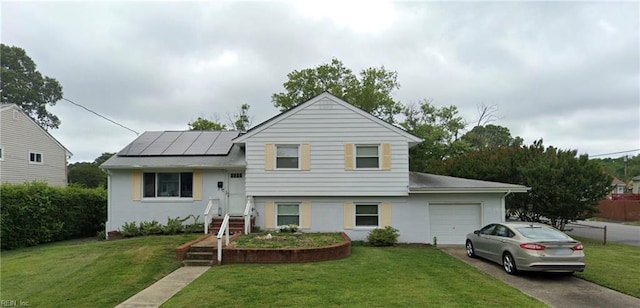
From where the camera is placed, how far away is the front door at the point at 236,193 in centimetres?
1684

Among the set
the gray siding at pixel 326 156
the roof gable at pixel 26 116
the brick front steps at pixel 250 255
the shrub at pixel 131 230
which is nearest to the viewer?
the brick front steps at pixel 250 255

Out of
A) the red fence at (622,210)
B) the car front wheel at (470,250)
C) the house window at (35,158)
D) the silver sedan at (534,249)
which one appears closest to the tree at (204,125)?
the house window at (35,158)

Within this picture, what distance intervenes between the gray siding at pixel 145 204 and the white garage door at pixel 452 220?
9.28 metres

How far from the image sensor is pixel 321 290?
815cm

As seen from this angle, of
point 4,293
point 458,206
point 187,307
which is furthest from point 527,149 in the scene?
point 4,293

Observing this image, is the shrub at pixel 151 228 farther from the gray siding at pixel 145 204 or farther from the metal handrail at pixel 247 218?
the metal handrail at pixel 247 218

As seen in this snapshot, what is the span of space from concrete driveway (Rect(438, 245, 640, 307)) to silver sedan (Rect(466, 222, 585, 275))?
32 centimetres

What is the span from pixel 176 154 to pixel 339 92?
61.1 feet

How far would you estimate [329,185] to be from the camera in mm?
16203

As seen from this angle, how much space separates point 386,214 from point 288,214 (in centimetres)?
419

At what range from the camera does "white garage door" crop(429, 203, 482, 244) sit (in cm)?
1656

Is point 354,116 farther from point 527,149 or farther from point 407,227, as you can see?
point 527,149

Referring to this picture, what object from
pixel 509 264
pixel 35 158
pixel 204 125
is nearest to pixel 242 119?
pixel 204 125

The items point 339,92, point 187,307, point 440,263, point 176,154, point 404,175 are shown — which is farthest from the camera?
point 339,92
